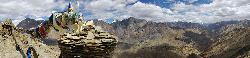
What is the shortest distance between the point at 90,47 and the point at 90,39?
7.1 inches

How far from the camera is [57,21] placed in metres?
11.4

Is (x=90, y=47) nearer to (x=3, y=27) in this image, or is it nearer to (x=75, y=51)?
(x=75, y=51)

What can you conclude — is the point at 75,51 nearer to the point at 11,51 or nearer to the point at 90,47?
the point at 90,47

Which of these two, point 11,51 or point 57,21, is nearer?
point 57,21

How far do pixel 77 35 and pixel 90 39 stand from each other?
1.19 feet

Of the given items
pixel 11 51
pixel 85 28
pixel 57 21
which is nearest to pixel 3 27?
pixel 57 21

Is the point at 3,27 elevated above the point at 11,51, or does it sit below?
above

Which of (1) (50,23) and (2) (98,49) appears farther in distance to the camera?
(1) (50,23)

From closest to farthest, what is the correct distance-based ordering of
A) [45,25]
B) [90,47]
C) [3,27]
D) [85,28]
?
[90,47], [85,28], [45,25], [3,27]

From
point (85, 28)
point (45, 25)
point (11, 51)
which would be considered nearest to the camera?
point (85, 28)

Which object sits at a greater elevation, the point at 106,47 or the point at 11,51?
the point at 106,47

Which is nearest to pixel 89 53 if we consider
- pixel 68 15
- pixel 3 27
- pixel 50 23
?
pixel 68 15

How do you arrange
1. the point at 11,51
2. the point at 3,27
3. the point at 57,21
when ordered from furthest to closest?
1. the point at 11,51
2. the point at 3,27
3. the point at 57,21

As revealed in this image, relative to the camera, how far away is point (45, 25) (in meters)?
12.2
